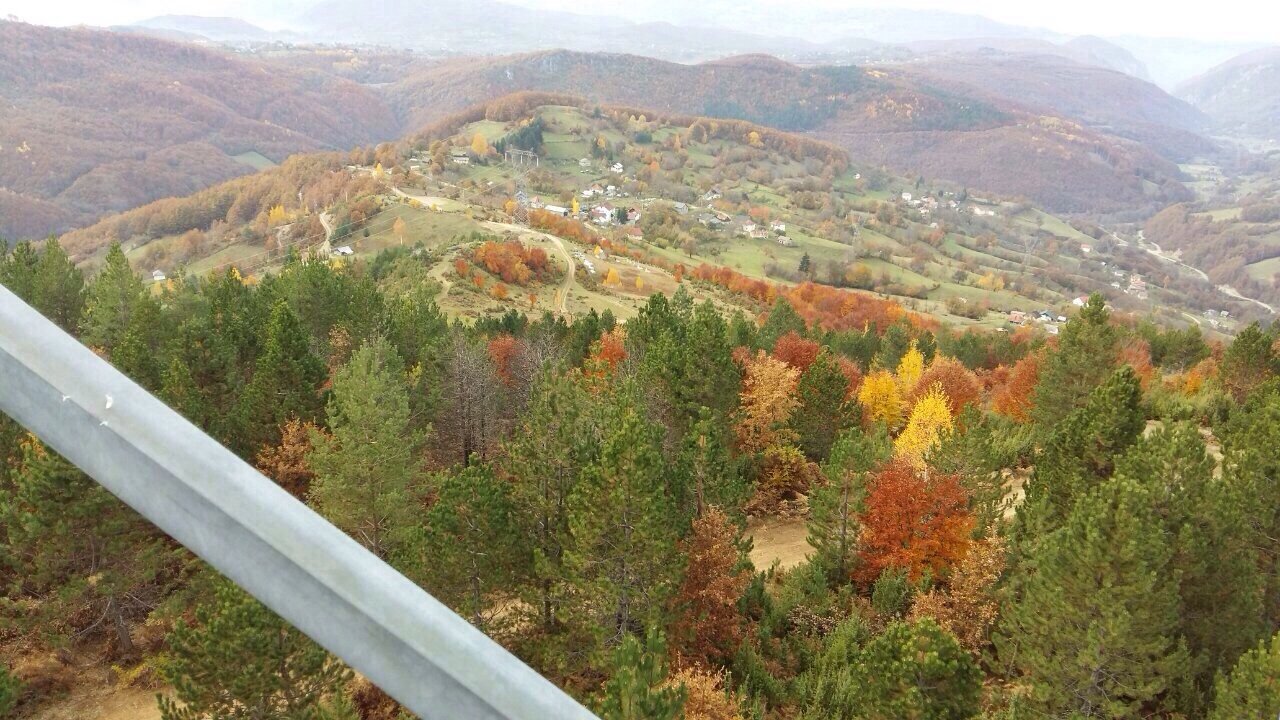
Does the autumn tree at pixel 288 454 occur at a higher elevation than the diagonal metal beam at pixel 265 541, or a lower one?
lower

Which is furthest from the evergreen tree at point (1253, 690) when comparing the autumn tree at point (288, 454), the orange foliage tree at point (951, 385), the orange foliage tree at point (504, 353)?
the orange foliage tree at point (504, 353)

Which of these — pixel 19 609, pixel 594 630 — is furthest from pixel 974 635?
pixel 19 609

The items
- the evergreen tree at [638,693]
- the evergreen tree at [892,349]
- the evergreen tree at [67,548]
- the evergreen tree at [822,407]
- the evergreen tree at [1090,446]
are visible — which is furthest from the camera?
the evergreen tree at [892,349]

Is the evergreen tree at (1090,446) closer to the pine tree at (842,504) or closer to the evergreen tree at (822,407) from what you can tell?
the pine tree at (842,504)

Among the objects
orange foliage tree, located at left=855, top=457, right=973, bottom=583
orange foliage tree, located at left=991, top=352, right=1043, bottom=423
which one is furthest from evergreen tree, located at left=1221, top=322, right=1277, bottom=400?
orange foliage tree, located at left=855, top=457, right=973, bottom=583

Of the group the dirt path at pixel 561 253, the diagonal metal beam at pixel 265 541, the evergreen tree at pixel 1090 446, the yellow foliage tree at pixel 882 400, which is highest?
the diagonal metal beam at pixel 265 541

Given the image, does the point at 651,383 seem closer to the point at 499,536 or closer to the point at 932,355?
the point at 499,536

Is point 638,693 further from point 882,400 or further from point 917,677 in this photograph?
point 882,400

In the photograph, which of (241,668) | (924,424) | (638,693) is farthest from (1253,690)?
(924,424)
